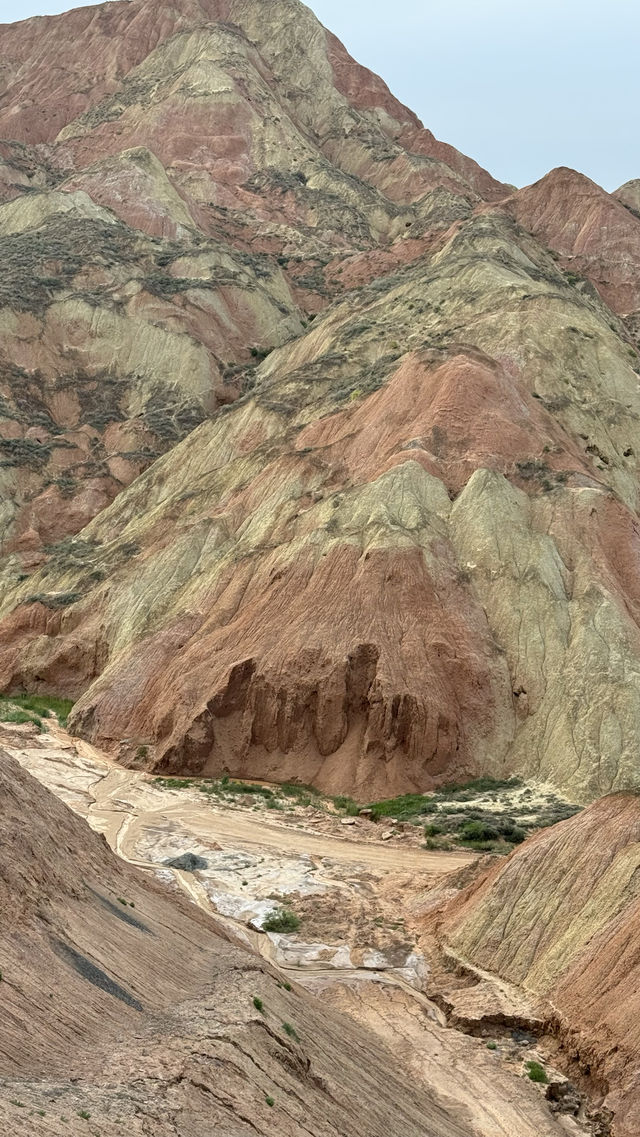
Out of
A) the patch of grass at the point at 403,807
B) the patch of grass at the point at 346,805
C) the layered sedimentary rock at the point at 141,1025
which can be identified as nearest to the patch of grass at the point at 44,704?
the patch of grass at the point at 346,805

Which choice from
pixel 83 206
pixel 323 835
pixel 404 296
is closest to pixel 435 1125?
pixel 323 835

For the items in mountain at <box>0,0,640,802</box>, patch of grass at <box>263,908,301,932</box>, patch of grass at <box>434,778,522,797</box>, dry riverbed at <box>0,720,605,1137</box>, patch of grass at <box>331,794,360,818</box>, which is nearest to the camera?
dry riverbed at <box>0,720,605,1137</box>

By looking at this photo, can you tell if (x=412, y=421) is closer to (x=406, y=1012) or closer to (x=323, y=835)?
(x=323, y=835)

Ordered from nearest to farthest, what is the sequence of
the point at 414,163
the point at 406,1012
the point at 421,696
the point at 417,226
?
the point at 406,1012, the point at 421,696, the point at 417,226, the point at 414,163

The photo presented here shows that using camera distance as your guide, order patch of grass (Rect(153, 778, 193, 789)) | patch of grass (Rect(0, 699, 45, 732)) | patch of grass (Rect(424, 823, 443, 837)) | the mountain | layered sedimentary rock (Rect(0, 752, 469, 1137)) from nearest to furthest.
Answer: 1. layered sedimentary rock (Rect(0, 752, 469, 1137))
2. patch of grass (Rect(424, 823, 443, 837))
3. patch of grass (Rect(153, 778, 193, 789))
4. the mountain
5. patch of grass (Rect(0, 699, 45, 732))

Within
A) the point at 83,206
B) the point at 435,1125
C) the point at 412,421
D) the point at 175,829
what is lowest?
the point at 175,829

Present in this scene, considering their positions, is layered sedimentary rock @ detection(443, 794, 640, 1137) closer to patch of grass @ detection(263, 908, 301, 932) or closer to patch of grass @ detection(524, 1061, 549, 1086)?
patch of grass @ detection(524, 1061, 549, 1086)

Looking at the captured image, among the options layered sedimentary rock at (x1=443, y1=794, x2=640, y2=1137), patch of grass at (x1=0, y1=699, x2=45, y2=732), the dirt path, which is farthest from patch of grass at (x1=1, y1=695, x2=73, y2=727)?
layered sedimentary rock at (x1=443, y1=794, x2=640, y2=1137)

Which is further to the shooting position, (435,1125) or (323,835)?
(323,835)
